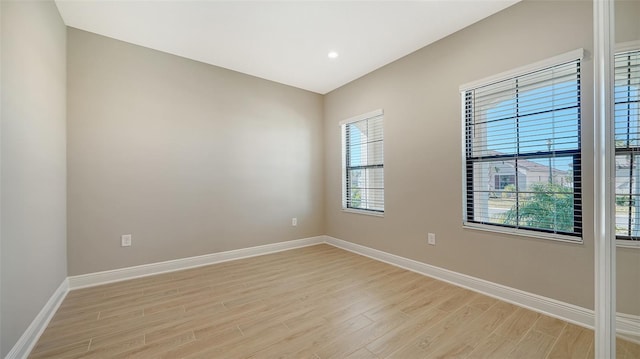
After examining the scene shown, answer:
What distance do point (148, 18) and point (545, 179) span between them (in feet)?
12.9

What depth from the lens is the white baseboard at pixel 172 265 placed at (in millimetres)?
2632

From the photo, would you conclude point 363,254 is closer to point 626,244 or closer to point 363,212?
point 363,212

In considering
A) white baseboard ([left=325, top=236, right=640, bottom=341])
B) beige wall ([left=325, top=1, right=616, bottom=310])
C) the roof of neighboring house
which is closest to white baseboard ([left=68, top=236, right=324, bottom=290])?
beige wall ([left=325, top=1, right=616, bottom=310])

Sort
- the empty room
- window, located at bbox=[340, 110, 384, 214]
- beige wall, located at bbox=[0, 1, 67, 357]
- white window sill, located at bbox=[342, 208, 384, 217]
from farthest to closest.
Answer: window, located at bbox=[340, 110, 384, 214] → white window sill, located at bbox=[342, 208, 384, 217] → the empty room → beige wall, located at bbox=[0, 1, 67, 357]

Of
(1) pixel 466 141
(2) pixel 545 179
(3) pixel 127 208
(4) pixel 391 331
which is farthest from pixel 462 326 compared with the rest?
(3) pixel 127 208

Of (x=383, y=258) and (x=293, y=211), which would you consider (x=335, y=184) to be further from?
(x=383, y=258)

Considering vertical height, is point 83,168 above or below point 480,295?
above

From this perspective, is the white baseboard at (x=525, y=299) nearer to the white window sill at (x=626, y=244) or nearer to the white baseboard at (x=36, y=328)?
the white window sill at (x=626, y=244)

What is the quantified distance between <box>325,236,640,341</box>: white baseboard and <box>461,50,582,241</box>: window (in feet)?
1.73

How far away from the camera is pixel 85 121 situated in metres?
2.66

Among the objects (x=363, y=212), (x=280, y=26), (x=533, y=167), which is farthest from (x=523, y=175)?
(x=280, y=26)

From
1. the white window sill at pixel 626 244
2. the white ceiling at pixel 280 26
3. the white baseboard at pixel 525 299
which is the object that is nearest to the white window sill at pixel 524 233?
the white baseboard at pixel 525 299

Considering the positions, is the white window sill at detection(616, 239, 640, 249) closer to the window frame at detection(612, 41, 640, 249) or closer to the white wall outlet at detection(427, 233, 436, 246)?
the window frame at detection(612, 41, 640, 249)

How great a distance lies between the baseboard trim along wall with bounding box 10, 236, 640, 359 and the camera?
5.11ft
